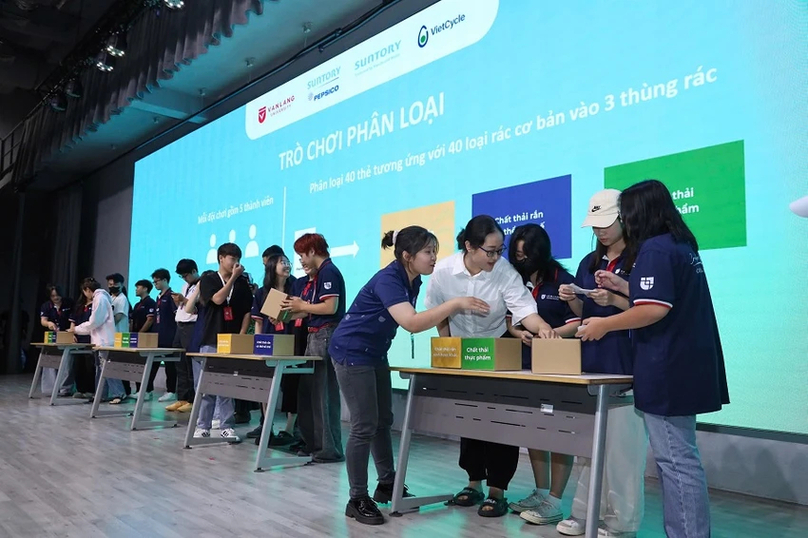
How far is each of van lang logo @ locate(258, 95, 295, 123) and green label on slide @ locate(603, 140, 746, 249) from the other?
371cm

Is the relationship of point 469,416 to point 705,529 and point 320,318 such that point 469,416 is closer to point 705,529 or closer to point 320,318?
point 705,529

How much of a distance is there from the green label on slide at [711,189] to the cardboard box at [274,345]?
7.01 ft

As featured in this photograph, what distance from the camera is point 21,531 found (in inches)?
92.5

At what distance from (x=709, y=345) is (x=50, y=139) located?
10.1 meters

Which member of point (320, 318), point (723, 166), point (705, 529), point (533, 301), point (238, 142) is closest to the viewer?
point (705, 529)

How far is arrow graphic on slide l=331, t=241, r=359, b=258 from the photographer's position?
17.1ft

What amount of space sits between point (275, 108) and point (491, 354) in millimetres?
4499

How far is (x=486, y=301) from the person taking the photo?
103 inches

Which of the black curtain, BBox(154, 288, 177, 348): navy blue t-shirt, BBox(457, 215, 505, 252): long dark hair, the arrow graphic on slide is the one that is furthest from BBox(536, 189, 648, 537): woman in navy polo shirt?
BBox(154, 288, 177, 348): navy blue t-shirt

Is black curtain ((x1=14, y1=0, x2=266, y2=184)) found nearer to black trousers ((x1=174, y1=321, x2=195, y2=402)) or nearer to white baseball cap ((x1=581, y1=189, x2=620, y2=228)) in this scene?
black trousers ((x1=174, y1=321, x2=195, y2=402))

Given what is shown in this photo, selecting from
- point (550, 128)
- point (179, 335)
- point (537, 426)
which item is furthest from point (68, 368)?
point (537, 426)

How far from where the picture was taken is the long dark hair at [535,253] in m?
2.69

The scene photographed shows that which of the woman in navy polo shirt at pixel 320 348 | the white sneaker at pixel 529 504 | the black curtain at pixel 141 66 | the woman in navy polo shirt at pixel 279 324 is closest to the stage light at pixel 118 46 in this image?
the black curtain at pixel 141 66

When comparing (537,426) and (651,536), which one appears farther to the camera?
(651,536)
